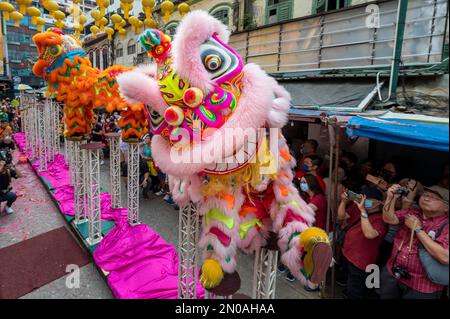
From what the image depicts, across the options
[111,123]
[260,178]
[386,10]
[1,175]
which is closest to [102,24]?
[1,175]

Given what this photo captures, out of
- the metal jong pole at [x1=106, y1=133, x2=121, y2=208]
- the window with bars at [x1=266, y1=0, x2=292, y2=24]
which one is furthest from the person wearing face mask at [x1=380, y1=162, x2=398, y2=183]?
the window with bars at [x1=266, y1=0, x2=292, y2=24]

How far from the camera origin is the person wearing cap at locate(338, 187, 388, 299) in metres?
2.67

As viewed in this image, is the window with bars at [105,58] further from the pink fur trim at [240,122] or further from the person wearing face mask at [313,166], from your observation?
the pink fur trim at [240,122]

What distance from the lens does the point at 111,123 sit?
32.8 feet

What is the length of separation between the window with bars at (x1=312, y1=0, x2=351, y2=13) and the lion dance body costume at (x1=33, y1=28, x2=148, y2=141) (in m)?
5.16

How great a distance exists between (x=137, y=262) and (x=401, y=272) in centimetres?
320

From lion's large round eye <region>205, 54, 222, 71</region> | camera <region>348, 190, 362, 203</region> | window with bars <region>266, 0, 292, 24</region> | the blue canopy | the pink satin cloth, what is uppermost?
window with bars <region>266, 0, 292, 24</region>

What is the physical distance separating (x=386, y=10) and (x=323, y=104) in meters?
2.18

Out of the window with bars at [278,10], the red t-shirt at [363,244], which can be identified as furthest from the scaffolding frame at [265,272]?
the window with bars at [278,10]

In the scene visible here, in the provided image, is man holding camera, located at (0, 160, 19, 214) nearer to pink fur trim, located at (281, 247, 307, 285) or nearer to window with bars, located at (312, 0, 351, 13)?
pink fur trim, located at (281, 247, 307, 285)

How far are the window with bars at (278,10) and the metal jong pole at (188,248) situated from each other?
24.2ft

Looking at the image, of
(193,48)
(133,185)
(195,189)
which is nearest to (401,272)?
(195,189)

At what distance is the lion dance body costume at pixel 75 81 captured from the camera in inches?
151
